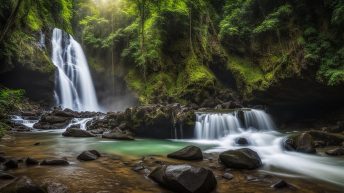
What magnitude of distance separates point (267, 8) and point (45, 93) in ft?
58.5

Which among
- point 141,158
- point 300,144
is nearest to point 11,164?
point 141,158

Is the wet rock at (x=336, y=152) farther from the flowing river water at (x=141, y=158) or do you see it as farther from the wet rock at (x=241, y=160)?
the wet rock at (x=241, y=160)

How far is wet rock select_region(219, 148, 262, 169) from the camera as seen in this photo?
263 inches

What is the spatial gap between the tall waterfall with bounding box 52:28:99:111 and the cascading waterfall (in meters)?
12.6

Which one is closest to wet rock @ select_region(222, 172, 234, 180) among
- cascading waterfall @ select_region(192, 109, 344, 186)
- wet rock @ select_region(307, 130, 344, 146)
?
cascading waterfall @ select_region(192, 109, 344, 186)

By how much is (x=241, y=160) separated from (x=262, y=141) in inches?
203

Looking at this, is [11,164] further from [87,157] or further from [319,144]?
[319,144]

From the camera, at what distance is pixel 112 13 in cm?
2694

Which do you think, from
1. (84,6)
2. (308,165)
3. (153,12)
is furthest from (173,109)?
(84,6)

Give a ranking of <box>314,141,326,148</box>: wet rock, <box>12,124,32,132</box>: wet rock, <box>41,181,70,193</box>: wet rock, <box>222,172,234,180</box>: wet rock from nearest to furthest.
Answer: <box>41,181,70,193</box>: wet rock, <box>222,172,234,180</box>: wet rock, <box>314,141,326,148</box>: wet rock, <box>12,124,32,132</box>: wet rock

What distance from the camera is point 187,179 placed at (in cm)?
490

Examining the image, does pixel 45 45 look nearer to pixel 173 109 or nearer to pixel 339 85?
pixel 173 109

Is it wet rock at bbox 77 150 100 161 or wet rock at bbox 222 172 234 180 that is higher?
wet rock at bbox 77 150 100 161

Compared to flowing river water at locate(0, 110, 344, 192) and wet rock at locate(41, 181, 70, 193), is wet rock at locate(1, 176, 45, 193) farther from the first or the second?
flowing river water at locate(0, 110, 344, 192)
